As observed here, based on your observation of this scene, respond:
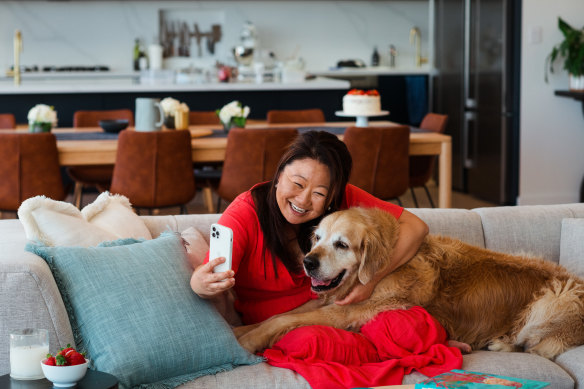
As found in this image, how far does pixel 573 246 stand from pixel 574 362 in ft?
2.00

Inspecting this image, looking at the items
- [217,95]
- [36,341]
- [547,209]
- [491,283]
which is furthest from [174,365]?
[217,95]

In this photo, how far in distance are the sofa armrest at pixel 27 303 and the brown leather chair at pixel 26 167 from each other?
7.09 feet

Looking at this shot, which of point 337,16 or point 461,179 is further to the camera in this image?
point 337,16

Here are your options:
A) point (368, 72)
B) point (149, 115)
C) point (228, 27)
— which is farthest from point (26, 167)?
point (228, 27)

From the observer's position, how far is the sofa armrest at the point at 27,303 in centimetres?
173

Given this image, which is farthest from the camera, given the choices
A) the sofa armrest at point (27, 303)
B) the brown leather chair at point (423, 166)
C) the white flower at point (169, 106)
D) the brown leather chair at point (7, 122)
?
the brown leather chair at point (7, 122)

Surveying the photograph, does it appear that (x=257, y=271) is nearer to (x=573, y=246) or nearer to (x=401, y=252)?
(x=401, y=252)

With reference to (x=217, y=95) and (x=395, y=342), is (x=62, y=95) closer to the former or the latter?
(x=217, y=95)

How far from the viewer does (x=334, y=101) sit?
6711 millimetres

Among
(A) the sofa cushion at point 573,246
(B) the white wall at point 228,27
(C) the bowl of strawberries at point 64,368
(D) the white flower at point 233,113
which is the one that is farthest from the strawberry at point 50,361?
(B) the white wall at point 228,27

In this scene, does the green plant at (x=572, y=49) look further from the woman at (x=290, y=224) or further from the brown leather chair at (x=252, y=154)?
the woman at (x=290, y=224)

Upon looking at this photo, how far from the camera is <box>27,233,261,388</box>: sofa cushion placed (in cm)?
179

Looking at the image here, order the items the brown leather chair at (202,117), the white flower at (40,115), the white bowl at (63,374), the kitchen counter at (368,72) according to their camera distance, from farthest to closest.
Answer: the kitchen counter at (368,72) < the brown leather chair at (202,117) < the white flower at (40,115) < the white bowl at (63,374)

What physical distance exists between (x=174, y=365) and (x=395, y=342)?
58 cm
